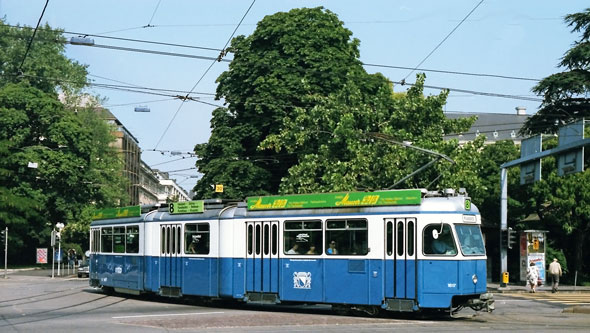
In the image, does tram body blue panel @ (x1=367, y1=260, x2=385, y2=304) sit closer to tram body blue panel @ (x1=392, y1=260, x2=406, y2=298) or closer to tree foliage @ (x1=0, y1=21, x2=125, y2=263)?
tram body blue panel @ (x1=392, y1=260, x2=406, y2=298)

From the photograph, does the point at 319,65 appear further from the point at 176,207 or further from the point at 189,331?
the point at 189,331

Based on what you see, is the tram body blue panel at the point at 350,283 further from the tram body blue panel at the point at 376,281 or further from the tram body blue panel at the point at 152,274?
the tram body blue panel at the point at 152,274

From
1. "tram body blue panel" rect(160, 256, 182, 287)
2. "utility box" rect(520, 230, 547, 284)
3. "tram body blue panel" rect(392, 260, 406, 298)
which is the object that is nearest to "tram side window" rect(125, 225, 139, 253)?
"tram body blue panel" rect(160, 256, 182, 287)

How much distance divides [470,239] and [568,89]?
83.7ft

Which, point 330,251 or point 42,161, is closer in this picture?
point 330,251

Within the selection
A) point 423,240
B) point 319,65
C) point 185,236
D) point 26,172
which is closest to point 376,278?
point 423,240

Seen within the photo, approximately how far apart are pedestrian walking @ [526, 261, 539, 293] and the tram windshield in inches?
676

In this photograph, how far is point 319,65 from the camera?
1710 inches

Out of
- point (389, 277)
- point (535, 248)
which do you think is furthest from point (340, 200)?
point (535, 248)

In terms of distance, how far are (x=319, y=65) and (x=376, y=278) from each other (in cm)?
2479

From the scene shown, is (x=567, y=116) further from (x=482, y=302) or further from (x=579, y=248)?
(x=482, y=302)

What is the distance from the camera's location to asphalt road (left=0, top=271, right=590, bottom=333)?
17047mm

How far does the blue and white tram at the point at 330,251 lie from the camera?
1941cm

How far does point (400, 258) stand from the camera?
64.4 feet
